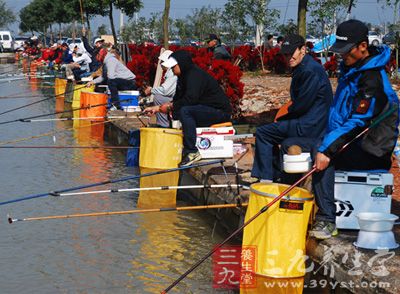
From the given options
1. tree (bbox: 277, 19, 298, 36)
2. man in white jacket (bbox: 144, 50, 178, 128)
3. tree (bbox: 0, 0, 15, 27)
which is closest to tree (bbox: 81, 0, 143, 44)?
tree (bbox: 277, 19, 298, 36)

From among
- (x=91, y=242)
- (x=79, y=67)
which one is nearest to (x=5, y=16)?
(x=79, y=67)

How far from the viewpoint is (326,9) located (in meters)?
22.7

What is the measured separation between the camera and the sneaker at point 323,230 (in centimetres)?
602

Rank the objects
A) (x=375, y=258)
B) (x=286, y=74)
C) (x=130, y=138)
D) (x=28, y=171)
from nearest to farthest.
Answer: (x=375, y=258), (x=28, y=171), (x=130, y=138), (x=286, y=74)

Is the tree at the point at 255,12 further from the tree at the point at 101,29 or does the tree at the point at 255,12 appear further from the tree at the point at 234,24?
the tree at the point at 101,29

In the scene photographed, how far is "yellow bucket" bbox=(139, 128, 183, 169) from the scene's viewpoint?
10320 millimetres

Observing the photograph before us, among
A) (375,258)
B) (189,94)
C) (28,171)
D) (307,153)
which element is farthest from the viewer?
(28,171)

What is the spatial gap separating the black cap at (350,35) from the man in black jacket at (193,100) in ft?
13.0

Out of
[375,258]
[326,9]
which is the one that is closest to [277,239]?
[375,258]

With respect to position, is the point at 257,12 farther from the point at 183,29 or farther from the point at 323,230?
the point at 323,230

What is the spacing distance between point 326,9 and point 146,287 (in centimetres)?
1756

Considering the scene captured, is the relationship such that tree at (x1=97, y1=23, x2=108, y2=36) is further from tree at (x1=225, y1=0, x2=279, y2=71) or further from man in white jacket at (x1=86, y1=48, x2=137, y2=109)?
man in white jacket at (x1=86, y1=48, x2=137, y2=109)

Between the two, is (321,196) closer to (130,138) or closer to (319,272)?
(319,272)

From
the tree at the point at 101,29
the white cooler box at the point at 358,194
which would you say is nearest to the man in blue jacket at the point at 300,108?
the white cooler box at the point at 358,194
